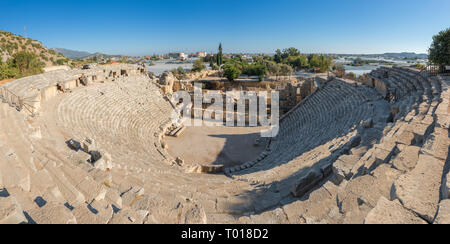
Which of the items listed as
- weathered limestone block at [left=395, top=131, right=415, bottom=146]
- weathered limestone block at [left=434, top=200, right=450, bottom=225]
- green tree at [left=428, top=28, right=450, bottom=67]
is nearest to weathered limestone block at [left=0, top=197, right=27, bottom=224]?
weathered limestone block at [left=434, top=200, right=450, bottom=225]

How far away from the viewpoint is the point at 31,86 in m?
10.7

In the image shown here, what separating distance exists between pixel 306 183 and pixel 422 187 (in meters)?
2.14

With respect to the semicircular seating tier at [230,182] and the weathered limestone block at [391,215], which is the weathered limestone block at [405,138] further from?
the weathered limestone block at [391,215]

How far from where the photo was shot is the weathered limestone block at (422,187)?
273 cm

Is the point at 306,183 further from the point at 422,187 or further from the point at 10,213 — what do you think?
the point at 10,213

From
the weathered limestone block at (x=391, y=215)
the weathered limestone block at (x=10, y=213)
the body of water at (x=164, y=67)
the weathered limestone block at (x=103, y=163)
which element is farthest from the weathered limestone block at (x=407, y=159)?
the body of water at (x=164, y=67)

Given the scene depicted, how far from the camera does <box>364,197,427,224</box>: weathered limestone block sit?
2.46 metres

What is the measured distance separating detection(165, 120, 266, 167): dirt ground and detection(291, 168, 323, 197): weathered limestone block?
700 centimetres

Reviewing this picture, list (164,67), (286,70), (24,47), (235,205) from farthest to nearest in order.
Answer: (164,67) < (286,70) < (24,47) < (235,205)

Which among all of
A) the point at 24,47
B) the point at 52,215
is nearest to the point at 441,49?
the point at 52,215

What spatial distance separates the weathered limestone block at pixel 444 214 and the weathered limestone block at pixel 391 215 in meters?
0.16

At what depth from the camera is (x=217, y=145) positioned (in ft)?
45.8

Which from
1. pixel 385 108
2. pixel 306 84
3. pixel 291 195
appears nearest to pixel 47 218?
pixel 291 195

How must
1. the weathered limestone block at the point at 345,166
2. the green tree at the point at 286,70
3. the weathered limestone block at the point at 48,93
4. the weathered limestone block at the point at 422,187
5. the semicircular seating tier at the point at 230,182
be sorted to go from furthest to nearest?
the green tree at the point at 286,70 → the weathered limestone block at the point at 48,93 → the weathered limestone block at the point at 345,166 → the semicircular seating tier at the point at 230,182 → the weathered limestone block at the point at 422,187
